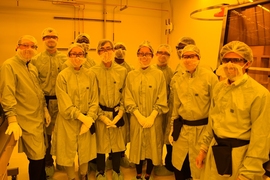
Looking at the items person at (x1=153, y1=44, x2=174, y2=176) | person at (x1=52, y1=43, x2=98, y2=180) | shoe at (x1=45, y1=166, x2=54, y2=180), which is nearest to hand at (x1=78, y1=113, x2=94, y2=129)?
person at (x1=52, y1=43, x2=98, y2=180)

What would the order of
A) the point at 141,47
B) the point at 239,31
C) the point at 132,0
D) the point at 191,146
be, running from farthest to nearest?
the point at 132,0 → the point at 239,31 → the point at 141,47 → the point at 191,146

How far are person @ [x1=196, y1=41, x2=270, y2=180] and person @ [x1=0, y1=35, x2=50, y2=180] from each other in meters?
1.49

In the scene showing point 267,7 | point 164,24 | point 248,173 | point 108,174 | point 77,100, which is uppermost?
point 164,24

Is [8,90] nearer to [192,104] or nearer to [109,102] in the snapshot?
[109,102]

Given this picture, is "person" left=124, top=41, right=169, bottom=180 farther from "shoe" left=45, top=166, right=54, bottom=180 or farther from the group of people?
"shoe" left=45, top=166, right=54, bottom=180

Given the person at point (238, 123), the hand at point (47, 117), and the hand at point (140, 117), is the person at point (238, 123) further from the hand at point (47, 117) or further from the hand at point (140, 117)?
the hand at point (47, 117)

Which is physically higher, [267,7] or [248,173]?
[267,7]

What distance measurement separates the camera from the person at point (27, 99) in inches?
80.9

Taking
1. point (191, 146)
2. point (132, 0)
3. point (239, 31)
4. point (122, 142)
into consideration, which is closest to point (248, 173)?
point (191, 146)

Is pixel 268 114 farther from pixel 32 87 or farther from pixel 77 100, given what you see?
pixel 32 87

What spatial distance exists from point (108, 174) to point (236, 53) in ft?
6.64

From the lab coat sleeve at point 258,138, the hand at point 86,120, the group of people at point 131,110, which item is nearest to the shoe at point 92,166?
the group of people at point 131,110

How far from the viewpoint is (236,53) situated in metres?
1.51

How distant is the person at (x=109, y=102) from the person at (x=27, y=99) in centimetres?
56
